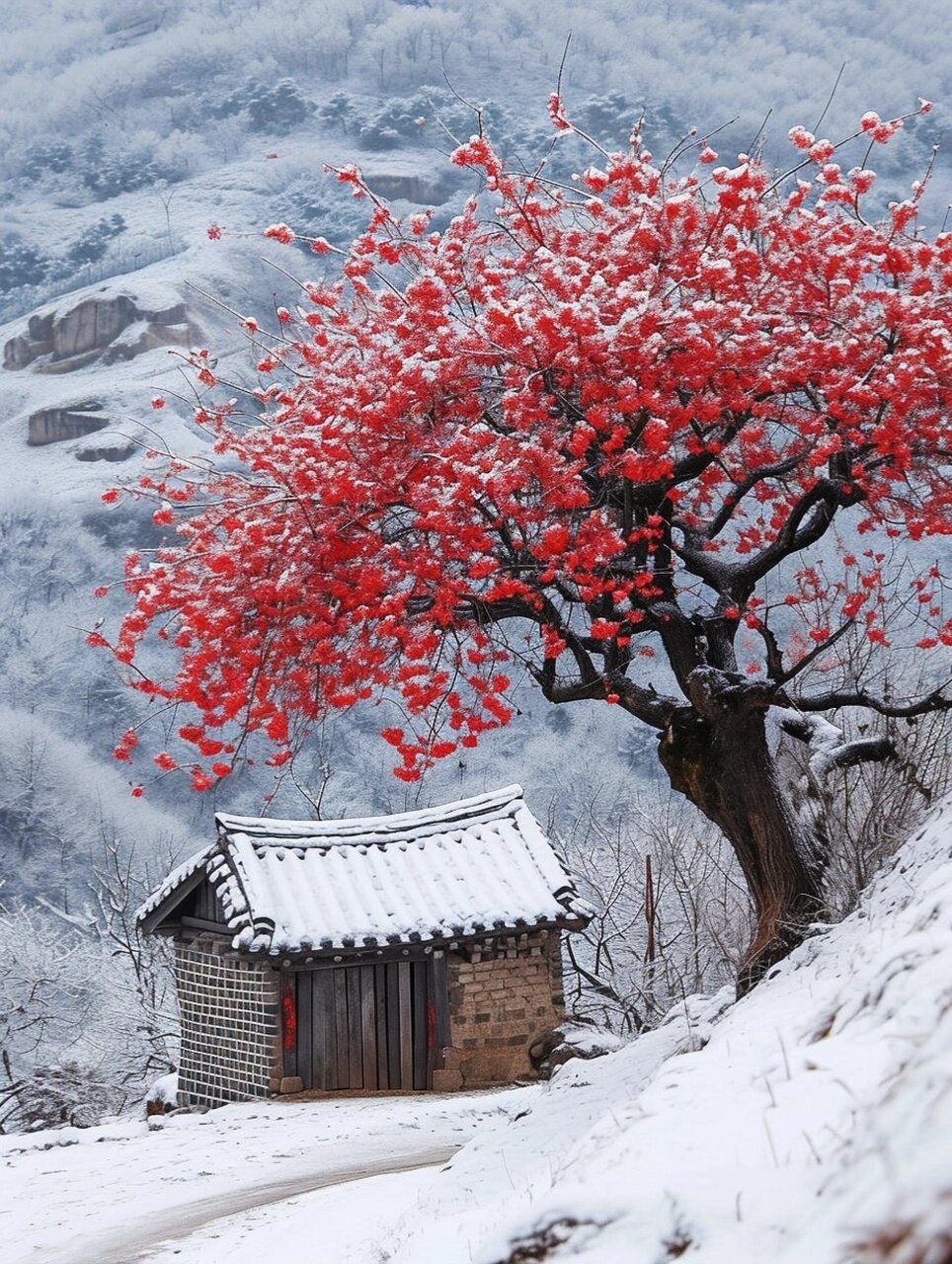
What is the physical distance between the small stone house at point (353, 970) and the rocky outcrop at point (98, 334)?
76790mm

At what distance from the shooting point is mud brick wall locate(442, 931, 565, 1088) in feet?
62.2

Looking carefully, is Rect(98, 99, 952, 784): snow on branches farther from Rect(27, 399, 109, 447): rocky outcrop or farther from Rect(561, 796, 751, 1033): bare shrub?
Rect(27, 399, 109, 447): rocky outcrop

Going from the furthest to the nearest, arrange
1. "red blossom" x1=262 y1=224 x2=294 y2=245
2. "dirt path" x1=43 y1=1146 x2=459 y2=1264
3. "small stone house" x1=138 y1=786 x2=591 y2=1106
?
"small stone house" x1=138 y1=786 x2=591 y2=1106, "red blossom" x1=262 y1=224 x2=294 y2=245, "dirt path" x1=43 y1=1146 x2=459 y2=1264

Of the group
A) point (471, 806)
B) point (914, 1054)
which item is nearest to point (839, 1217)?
point (914, 1054)

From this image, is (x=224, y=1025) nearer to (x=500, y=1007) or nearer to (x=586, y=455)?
(x=500, y=1007)

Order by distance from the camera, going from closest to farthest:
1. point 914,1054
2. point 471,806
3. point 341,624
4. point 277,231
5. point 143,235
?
point 914,1054, point 341,624, point 277,231, point 471,806, point 143,235

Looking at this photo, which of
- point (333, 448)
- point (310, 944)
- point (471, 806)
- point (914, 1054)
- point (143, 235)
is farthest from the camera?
point (143, 235)

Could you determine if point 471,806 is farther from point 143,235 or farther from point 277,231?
point 143,235

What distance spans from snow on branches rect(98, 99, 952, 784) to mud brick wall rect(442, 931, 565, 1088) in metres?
10.6

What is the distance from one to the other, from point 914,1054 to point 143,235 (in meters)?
123

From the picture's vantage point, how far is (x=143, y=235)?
11444cm

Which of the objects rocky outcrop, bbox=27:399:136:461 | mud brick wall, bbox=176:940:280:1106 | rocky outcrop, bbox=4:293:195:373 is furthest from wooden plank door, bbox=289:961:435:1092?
rocky outcrop, bbox=4:293:195:373

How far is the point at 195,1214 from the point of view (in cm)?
945

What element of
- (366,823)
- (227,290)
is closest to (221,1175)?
(366,823)
